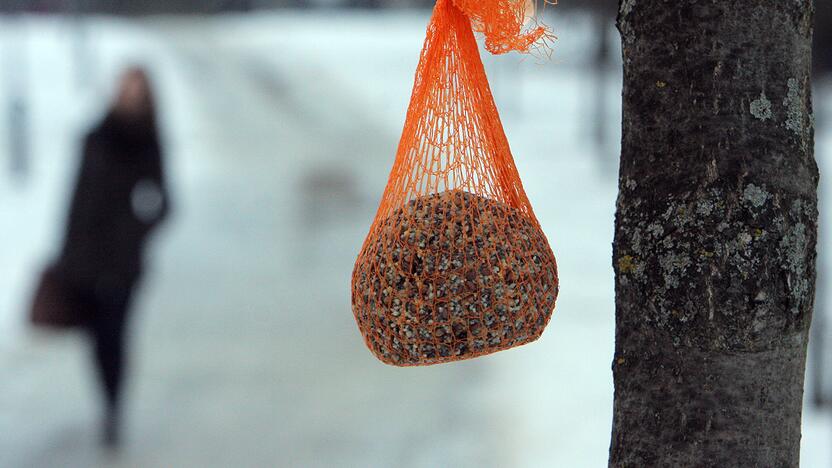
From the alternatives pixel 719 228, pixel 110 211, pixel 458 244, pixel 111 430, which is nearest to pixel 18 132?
pixel 110 211

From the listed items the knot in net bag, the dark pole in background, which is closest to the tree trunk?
the knot in net bag

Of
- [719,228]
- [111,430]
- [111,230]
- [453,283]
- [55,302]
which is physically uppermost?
[719,228]

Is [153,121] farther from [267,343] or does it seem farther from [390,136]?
[390,136]

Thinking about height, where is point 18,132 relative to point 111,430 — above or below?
above

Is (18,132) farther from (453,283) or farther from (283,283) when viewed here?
(453,283)

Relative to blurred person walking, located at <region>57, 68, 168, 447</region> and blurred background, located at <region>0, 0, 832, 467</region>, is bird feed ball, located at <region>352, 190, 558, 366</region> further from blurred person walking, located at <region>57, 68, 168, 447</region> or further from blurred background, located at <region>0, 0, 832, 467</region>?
blurred person walking, located at <region>57, 68, 168, 447</region>

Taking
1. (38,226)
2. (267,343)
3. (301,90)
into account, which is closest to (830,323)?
(267,343)

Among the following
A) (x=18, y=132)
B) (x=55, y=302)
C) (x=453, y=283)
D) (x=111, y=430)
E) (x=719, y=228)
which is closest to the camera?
(x=719, y=228)
